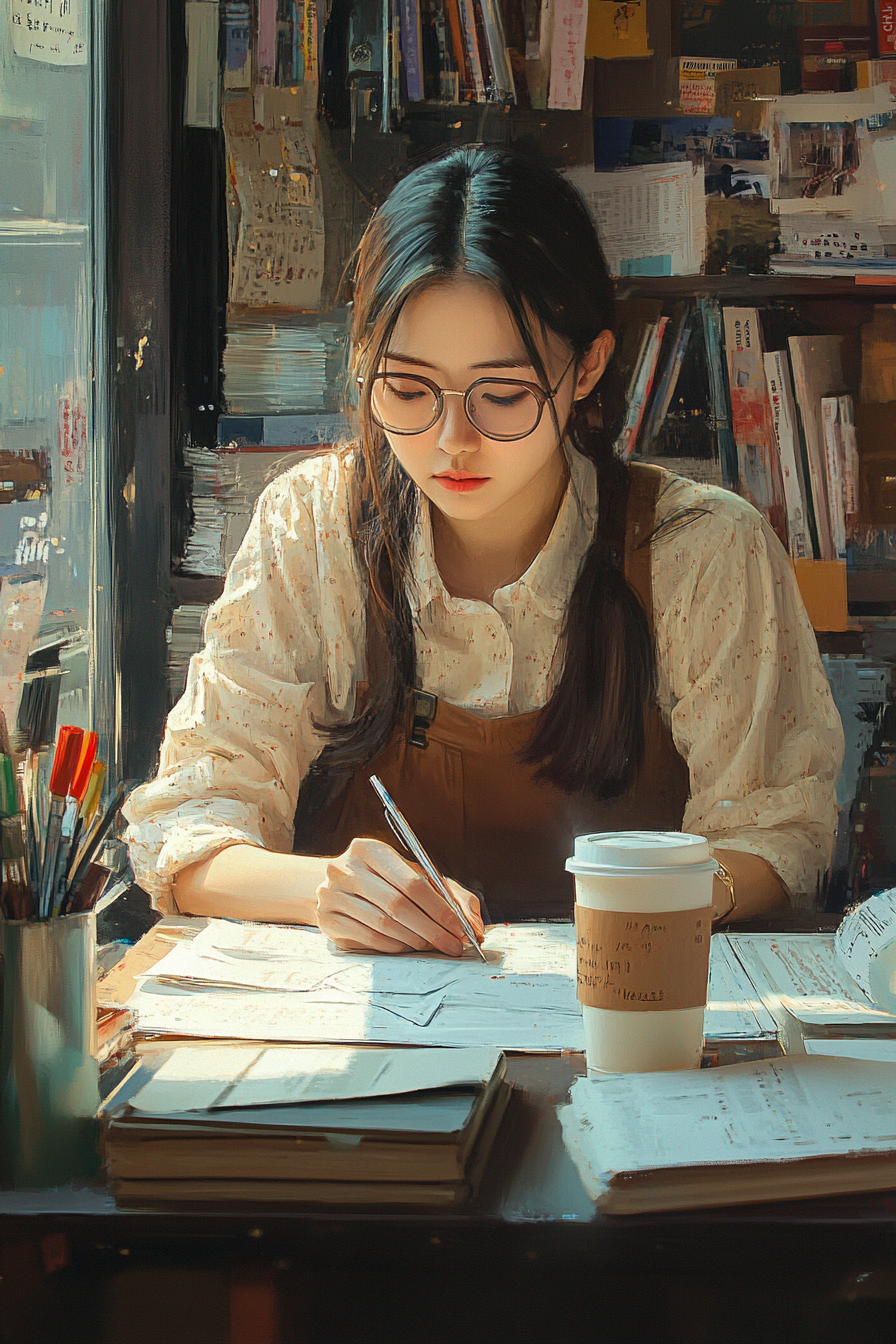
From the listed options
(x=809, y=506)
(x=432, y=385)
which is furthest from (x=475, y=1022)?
(x=809, y=506)

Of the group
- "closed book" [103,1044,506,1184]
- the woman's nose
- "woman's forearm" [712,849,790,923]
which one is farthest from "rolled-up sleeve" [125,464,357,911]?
"closed book" [103,1044,506,1184]

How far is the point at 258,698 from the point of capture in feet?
4.37

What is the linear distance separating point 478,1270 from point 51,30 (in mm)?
1800

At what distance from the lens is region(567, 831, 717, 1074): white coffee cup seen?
0.62 meters

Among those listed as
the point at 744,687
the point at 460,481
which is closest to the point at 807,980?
the point at 744,687

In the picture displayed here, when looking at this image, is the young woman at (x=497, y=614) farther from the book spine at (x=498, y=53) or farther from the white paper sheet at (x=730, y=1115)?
the white paper sheet at (x=730, y=1115)

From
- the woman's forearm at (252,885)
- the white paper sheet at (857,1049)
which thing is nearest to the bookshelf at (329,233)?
the woman's forearm at (252,885)

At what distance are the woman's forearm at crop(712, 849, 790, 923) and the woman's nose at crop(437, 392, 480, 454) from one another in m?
0.52

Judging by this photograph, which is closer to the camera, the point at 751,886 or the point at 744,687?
the point at 751,886

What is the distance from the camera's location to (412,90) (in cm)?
172

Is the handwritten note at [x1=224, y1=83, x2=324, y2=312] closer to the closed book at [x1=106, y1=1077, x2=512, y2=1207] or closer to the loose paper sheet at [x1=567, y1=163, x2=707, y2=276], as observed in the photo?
the loose paper sheet at [x1=567, y1=163, x2=707, y2=276]

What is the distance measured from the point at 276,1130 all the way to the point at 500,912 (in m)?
0.53

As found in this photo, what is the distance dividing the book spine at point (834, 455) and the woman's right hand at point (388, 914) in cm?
110

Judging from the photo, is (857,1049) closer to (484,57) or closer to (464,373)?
(464,373)
